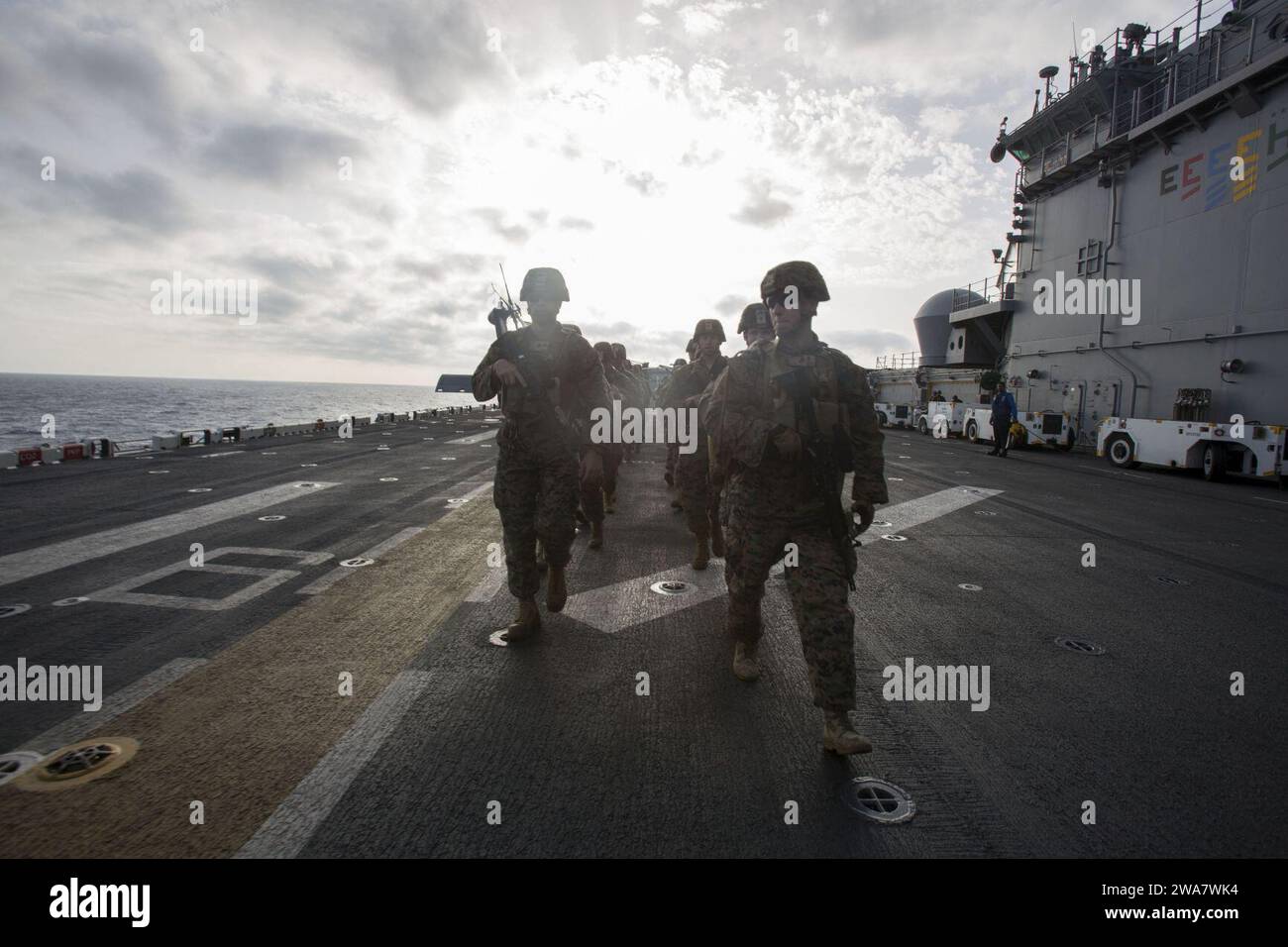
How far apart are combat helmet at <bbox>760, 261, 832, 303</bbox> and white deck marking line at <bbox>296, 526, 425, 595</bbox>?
4.01 m

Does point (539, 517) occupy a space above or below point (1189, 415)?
below

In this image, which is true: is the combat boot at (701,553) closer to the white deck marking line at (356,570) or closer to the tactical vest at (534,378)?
the tactical vest at (534,378)

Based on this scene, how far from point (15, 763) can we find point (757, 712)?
3.17m

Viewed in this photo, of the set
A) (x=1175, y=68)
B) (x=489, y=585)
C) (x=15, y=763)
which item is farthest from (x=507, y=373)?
(x=1175, y=68)

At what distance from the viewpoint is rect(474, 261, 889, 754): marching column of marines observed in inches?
120

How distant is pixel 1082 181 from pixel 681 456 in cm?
2795

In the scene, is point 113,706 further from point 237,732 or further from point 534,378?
point 534,378

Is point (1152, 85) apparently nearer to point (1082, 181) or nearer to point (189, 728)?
point (1082, 181)

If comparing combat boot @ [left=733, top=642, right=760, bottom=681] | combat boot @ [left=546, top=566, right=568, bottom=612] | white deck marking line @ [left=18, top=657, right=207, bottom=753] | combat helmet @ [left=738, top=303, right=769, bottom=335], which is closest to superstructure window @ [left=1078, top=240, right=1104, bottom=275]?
combat helmet @ [left=738, top=303, right=769, bottom=335]

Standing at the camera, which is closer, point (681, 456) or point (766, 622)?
point (766, 622)

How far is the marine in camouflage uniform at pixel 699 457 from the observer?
6.07 metres

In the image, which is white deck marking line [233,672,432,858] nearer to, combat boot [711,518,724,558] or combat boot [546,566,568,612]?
combat boot [546,566,568,612]
